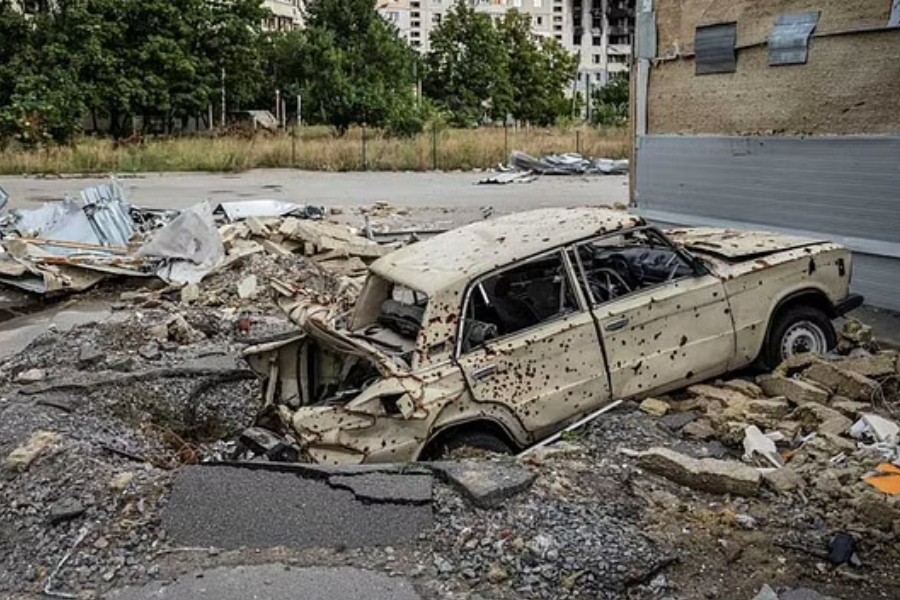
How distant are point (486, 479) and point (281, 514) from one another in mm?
1101

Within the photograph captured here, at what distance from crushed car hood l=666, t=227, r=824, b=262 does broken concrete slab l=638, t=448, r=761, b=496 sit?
242 cm

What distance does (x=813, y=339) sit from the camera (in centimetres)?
755

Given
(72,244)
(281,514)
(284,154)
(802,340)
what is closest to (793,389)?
(802,340)

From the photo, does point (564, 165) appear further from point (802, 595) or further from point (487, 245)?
point (802, 595)

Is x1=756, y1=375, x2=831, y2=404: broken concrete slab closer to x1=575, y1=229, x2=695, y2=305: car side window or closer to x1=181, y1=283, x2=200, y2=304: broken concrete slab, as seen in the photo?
x1=575, y1=229, x2=695, y2=305: car side window

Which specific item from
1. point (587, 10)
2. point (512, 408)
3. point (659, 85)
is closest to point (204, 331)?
point (512, 408)

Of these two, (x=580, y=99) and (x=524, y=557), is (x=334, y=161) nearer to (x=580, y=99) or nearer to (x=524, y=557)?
(x=524, y=557)

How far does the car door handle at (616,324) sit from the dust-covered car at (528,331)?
0.01 metres

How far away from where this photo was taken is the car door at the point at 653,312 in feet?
21.1

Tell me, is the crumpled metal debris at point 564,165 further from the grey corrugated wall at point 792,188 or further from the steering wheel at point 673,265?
the steering wheel at point 673,265

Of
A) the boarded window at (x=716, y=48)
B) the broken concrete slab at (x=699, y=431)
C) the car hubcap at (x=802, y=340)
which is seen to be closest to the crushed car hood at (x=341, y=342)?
the broken concrete slab at (x=699, y=431)

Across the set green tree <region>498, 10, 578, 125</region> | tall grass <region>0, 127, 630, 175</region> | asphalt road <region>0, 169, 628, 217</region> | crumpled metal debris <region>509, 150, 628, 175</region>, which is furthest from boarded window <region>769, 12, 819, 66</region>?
green tree <region>498, 10, 578, 125</region>

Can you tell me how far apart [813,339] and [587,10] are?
103286mm

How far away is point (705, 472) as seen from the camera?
5.13 metres
